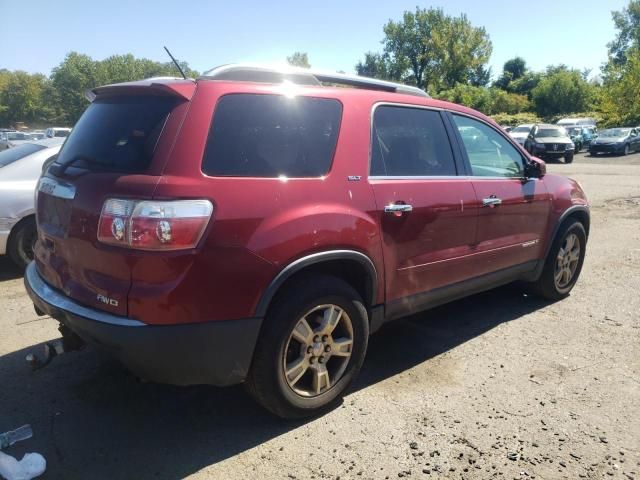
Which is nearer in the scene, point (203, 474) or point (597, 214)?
point (203, 474)

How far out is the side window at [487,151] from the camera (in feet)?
13.2

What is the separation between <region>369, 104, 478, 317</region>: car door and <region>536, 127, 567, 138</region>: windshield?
24367 millimetres

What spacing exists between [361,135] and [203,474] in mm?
2059

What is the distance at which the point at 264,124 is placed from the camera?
277 cm

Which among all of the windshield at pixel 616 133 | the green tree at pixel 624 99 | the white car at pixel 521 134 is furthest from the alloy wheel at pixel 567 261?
the green tree at pixel 624 99

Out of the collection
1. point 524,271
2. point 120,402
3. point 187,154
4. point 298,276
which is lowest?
point 120,402

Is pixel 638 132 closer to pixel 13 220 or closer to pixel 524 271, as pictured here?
pixel 524 271

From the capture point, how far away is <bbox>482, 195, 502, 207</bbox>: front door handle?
3942mm

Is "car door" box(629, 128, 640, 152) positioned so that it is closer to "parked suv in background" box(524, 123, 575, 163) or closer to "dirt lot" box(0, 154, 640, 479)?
"parked suv in background" box(524, 123, 575, 163)

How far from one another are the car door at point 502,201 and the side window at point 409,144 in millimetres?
258

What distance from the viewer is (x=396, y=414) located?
3.10 metres

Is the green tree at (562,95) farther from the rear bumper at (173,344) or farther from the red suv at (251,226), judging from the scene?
the rear bumper at (173,344)

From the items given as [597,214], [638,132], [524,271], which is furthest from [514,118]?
[524,271]

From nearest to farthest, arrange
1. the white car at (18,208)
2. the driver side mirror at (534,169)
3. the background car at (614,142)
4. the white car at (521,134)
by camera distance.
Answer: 1. the driver side mirror at (534,169)
2. the white car at (18,208)
3. the white car at (521,134)
4. the background car at (614,142)
